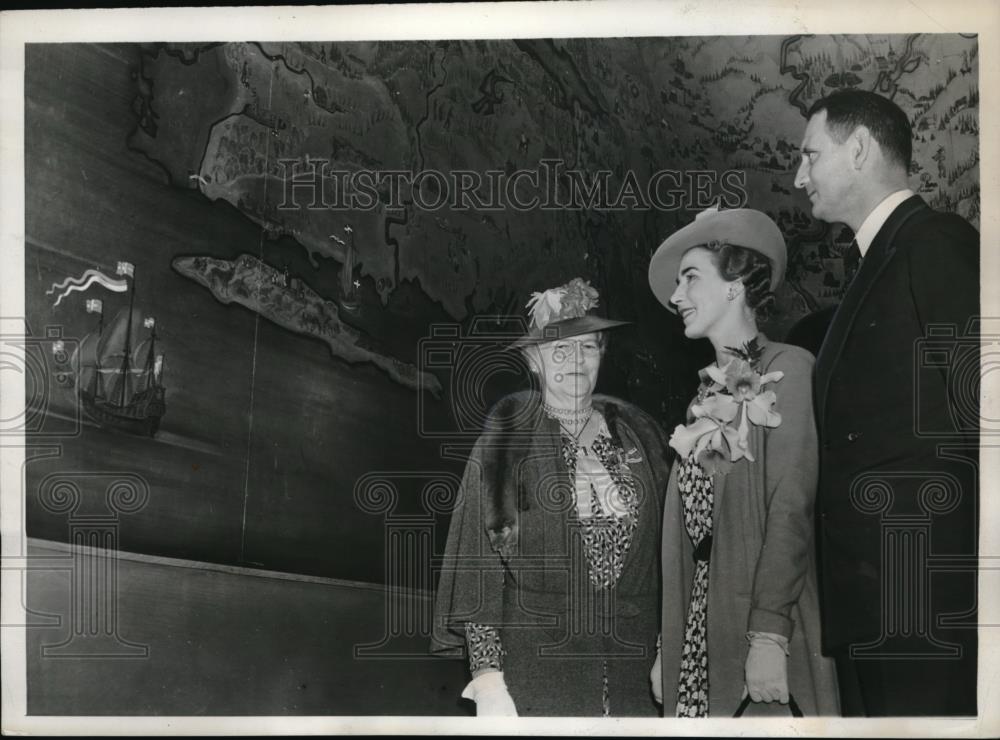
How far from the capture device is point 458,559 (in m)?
3.52

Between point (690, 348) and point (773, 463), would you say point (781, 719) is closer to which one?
point (773, 463)

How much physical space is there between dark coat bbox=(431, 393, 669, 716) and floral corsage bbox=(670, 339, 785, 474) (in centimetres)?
13

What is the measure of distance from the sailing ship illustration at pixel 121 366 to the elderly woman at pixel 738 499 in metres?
1.87

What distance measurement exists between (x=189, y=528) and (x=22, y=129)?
160 centimetres

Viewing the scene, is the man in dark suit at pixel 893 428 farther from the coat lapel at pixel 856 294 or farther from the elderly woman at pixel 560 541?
the elderly woman at pixel 560 541

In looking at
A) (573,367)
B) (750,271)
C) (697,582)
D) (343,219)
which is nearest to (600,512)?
(697,582)

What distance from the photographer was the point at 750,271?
137 inches

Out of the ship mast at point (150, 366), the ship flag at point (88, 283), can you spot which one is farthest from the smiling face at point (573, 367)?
the ship flag at point (88, 283)

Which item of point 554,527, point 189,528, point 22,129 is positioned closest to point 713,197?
point 554,527

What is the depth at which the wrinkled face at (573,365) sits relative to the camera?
3.50 m

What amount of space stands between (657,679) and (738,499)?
0.72 meters

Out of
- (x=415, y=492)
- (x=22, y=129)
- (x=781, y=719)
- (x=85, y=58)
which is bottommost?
(x=781, y=719)

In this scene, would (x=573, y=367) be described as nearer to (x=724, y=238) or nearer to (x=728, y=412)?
(x=728, y=412)

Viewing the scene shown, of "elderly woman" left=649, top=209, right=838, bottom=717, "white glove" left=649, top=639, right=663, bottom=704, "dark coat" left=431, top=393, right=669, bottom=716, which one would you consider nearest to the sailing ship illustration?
"dark coat" left=431, top=393, right=669, bottom=716
